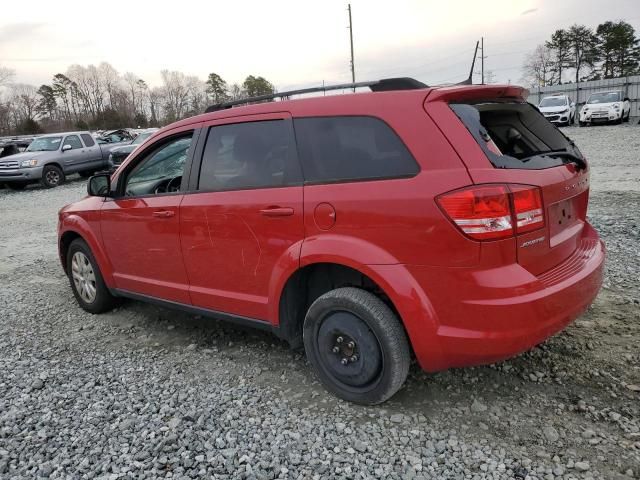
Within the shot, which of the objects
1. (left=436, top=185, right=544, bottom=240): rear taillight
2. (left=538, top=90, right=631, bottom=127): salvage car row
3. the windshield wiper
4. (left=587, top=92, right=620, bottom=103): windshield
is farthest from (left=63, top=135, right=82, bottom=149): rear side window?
(left=587, top=92, right=620, bottom=103): windshield

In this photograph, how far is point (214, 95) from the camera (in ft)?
294

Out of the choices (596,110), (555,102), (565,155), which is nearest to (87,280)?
(565,155)

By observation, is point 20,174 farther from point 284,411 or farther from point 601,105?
point 601,105

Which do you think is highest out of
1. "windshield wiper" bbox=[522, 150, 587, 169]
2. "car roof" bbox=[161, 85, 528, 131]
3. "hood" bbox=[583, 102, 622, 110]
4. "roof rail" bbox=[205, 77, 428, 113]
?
"roof rail" bbox=[205, 77, 428, 113]

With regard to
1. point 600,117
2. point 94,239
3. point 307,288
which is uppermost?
point 94,239

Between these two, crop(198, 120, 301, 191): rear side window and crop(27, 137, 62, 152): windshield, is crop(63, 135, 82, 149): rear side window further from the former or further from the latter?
crop(198, 120, 301, 191): rear side window

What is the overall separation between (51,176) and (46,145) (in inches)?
50.3

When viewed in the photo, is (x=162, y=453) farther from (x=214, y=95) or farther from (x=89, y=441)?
(x=214, y=95)

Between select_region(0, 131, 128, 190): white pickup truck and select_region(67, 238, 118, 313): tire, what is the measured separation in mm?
13572

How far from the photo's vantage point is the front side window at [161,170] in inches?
153

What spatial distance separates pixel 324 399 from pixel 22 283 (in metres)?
4.76

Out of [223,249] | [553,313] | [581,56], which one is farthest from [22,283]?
[581,56]

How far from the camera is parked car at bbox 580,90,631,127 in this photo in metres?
23.9

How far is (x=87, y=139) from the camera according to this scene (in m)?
18.3
